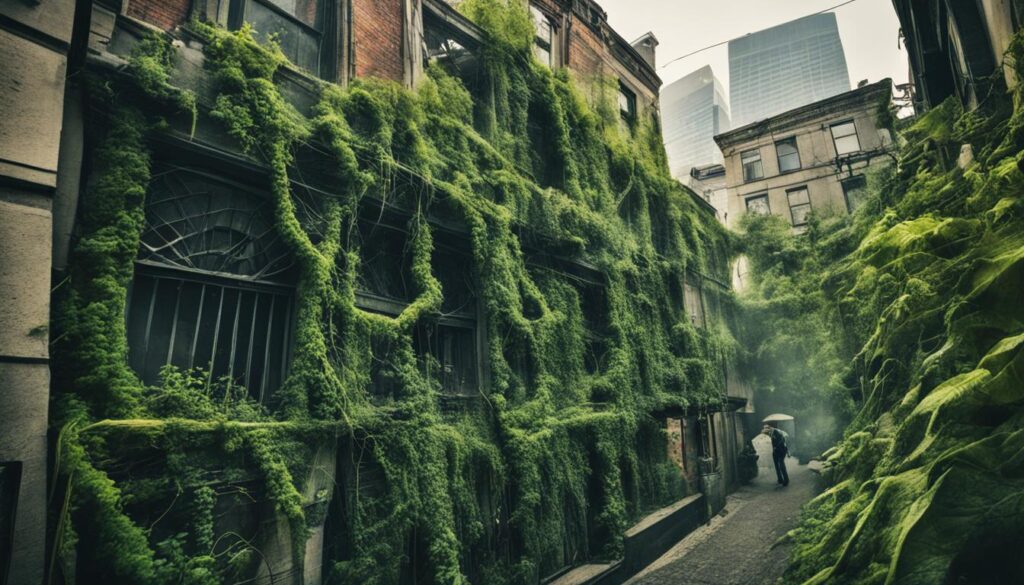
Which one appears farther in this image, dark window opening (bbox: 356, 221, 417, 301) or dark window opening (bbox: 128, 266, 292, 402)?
dark window opening (bbox: 356, 221, 417, 301)

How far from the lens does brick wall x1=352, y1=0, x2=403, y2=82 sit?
711 cm

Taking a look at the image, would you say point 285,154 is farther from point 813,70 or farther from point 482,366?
point 813,70

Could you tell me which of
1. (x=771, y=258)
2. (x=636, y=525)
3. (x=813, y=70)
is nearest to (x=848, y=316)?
(x=771, y=258)

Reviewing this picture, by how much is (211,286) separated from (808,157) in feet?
95.8

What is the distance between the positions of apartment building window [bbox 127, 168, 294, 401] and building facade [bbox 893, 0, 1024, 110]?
7.31 metres

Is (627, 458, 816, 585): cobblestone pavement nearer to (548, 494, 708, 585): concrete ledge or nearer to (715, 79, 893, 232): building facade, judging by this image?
(548, 494, 708, 585): concrete ledge

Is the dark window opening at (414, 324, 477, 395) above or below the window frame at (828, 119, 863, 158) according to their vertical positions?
below

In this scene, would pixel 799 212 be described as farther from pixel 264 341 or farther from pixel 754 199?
pixel 264 341

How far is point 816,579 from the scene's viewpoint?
6.98 feet

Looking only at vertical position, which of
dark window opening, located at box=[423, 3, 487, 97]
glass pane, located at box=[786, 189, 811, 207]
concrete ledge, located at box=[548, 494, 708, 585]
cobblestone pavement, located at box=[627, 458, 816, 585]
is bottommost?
cobblestone pavement, located at box=[627, 458, 816, 585]

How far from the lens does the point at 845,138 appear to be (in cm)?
2497

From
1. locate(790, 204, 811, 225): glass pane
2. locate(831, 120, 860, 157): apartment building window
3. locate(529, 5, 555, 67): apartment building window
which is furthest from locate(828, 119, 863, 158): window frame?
locate(529, 5, 555, 67): apartment building window

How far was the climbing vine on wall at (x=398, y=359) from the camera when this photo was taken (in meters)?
3.86

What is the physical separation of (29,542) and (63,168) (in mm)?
2891
